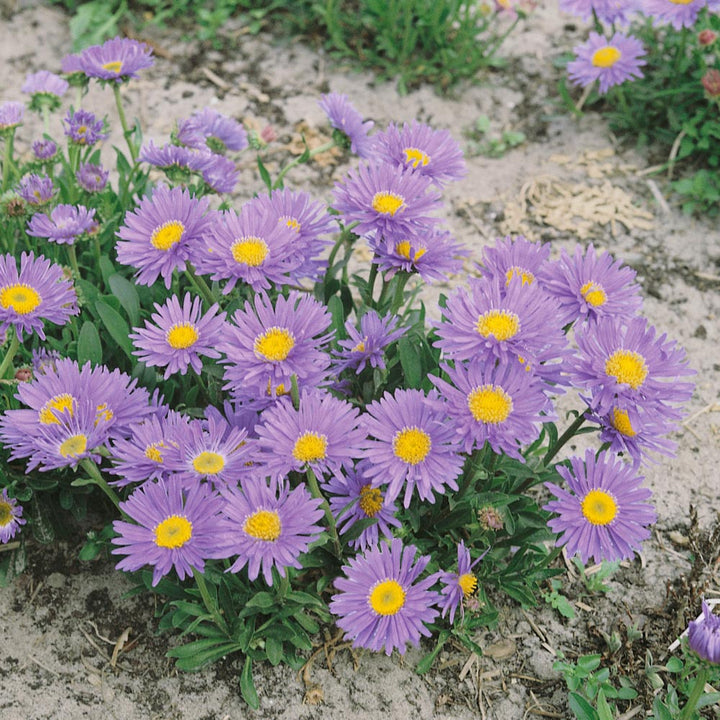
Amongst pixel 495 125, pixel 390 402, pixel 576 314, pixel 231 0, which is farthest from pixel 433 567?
pixel 231 0

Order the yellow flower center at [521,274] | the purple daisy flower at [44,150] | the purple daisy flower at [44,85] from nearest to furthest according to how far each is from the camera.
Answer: the yellow flower center at [521,274]
the purple daisy flower at [44,150]
the purple daisy flower at [44,85]

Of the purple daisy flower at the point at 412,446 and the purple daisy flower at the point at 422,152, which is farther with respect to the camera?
the purple daisy flower at the point at 422,152

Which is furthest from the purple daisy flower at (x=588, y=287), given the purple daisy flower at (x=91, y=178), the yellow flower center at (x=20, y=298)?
the purple daisy flower at (x=91, y=178)

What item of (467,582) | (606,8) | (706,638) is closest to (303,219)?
(467,582)

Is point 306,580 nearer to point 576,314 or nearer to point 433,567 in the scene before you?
point 433,567

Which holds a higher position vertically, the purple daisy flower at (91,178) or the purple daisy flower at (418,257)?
the purple daisy flower at (418,257)

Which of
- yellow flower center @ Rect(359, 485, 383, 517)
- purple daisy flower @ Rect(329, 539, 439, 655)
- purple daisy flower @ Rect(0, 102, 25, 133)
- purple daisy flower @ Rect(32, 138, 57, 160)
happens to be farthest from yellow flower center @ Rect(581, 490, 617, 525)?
purple daisy flower @ Rect(0, 102, 25, 133)

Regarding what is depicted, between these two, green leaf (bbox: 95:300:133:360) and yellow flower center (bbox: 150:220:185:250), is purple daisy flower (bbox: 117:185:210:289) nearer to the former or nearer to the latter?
yellow flower center (bbox: 150:220:185:250)

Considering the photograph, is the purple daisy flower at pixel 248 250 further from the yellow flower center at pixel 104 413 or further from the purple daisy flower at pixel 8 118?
the purple daisy flower at pixel 8 118
